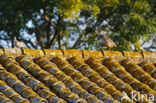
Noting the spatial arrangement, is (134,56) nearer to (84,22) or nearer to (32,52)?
(32,52)

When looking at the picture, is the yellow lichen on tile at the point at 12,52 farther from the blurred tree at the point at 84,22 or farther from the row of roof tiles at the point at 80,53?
the blurred tree at the point at 84,22

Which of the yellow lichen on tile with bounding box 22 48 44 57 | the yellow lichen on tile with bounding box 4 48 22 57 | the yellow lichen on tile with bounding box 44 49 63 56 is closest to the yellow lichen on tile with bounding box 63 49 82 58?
the yellow lichen on tile with bounding box 44 49 63 56

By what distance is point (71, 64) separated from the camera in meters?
9.18

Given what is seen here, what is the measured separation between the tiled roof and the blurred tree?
11.2m

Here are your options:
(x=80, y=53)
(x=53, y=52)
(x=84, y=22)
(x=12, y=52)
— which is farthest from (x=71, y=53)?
(x=84, y=22)

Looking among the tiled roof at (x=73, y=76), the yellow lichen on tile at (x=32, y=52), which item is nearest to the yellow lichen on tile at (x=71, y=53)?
the tiled roof at (x=73, y=76)

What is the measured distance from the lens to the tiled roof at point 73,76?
7.42 meters

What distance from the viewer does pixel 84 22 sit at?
24781 millimetres

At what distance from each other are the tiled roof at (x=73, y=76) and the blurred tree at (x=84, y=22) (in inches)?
440

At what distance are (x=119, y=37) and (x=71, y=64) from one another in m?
14.6

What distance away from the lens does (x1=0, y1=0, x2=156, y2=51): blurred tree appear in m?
22.6

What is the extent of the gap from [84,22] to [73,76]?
16.4 meters

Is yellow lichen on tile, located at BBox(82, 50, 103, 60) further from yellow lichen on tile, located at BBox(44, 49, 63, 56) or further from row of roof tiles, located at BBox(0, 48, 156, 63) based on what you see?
yellow lichen on tile, located at BBox(44, 49, 63, 56)

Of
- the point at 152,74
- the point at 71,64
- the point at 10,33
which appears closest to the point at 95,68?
the point at 71,64
